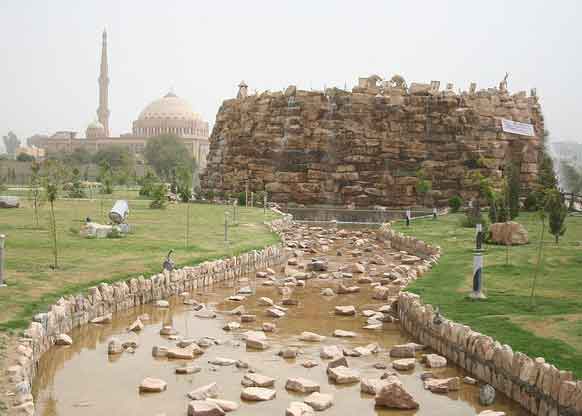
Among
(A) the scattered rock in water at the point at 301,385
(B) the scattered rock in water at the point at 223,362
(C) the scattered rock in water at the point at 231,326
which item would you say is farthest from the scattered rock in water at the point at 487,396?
(C) the scattered rock in water at the point at 231,326

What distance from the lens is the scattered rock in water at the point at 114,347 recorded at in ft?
35.2

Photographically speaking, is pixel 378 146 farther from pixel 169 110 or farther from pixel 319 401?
pixel 169 110

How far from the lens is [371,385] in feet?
29.8

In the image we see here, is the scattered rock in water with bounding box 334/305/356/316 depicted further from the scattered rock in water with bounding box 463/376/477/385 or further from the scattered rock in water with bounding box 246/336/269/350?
the scattered rock in water with bounding box 463/376/477/385

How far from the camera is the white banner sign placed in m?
54.6

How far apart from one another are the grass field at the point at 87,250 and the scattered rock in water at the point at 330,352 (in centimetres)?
412

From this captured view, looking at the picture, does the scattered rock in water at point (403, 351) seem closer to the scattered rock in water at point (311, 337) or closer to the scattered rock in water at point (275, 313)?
the scattered rock in water at point (311, 337)

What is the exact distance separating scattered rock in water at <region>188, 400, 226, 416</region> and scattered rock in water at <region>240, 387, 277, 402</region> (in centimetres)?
57

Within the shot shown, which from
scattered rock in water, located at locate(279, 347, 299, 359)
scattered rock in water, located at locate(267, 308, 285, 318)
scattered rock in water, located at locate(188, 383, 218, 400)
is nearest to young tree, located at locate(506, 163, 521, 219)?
scattered rock in water, located at locate(267, 308, 285, 318)

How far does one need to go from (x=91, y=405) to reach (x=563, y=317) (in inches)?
260

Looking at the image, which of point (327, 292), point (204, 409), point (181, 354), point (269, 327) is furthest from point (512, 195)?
point (204, 409)

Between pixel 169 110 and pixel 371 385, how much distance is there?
13468 centimetres

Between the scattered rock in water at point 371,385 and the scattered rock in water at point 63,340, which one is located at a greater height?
the scattered rock in water at point 63,340

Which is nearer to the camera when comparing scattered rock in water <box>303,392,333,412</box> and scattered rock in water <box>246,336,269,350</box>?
scattered rock in water <box>303,392,333,412</box>
